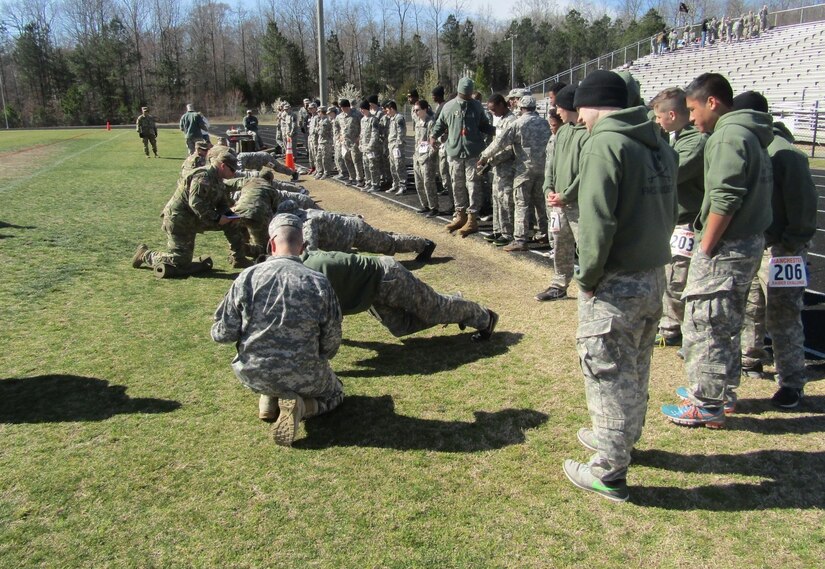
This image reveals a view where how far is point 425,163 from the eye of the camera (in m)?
11.8

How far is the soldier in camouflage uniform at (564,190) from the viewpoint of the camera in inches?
231

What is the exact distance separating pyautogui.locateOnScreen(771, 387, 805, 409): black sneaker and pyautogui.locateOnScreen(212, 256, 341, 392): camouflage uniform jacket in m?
3.17

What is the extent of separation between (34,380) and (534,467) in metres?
4.10

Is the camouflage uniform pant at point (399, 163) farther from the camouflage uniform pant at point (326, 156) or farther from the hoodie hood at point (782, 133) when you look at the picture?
the hoodie hood at point (782, 133)

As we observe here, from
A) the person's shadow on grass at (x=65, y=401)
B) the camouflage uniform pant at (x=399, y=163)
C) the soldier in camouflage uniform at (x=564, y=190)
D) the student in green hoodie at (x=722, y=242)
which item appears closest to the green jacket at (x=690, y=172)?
the student in green hoodie at (x=722, y=242)

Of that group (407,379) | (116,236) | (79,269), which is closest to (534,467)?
(407,379)

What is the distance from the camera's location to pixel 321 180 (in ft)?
59.3

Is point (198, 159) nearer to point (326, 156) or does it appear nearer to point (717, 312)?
point (326, 156)

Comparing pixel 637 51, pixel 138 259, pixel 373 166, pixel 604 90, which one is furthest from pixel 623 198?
pixel 637 51

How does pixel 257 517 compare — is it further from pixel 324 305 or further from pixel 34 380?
pixel 34 380

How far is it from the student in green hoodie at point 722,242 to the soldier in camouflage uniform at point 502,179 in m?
4.65

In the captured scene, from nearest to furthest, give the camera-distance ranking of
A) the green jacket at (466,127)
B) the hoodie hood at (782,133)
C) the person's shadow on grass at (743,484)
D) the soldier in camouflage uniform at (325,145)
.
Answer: the person's shadow on grass at (743,484), the hoodie hood at (782,133), the green jacket at (466,127), the soldier in camouflage uniform at (325,145)

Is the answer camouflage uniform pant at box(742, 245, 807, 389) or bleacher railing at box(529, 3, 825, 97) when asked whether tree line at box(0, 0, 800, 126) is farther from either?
camouflage uniform pant at box(742, 245, 807, 389)

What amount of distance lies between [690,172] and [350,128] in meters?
12.1
